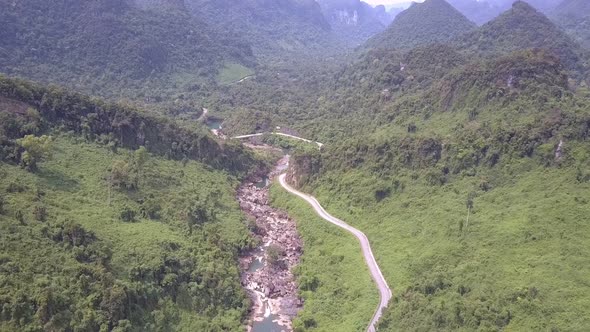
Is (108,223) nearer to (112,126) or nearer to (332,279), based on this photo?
(112,126)

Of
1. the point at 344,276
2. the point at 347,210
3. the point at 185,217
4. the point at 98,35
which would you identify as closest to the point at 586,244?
the point at 344,276

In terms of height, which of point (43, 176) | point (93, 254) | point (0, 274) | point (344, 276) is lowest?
point (344, 276)

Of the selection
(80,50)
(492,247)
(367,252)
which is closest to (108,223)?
(367,252)

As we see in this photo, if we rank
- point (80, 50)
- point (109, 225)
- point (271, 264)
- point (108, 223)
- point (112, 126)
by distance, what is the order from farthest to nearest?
1. point (80, 50)
2. point (112, 126)
3. point (271, 264)
4. point (108, 223)
5. point (109, 225)

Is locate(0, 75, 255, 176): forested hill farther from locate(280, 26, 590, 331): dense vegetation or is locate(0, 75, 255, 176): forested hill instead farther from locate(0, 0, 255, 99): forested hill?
locate(0, 0, 255, 99): forested hill

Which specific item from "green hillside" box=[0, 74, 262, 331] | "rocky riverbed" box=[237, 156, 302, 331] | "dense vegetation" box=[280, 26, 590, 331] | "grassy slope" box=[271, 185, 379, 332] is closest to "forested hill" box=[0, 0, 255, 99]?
"green hillside" box=[0, 74, 262, 331]

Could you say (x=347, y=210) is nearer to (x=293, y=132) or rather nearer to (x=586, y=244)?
(x=586, y=244)

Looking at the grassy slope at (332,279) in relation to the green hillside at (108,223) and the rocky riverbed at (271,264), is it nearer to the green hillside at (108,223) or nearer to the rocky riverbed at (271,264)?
the rocky riverbed at (271,264)
